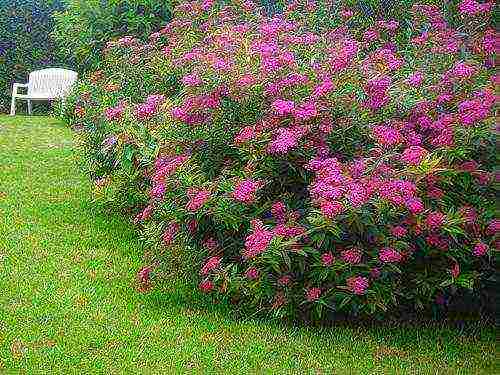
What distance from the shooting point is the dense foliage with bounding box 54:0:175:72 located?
10945 millimetres

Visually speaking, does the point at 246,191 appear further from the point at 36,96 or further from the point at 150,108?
the point at 36,96

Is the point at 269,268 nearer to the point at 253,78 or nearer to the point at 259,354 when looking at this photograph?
the point at 259,354

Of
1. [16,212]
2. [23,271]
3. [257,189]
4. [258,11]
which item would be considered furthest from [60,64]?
[257,189]

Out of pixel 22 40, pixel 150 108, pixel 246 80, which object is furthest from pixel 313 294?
pixel 22 40

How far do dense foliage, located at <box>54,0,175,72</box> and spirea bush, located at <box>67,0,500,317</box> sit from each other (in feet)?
18.1

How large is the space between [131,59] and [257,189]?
3605 millimetres

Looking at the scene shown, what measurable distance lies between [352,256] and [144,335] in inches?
49.4

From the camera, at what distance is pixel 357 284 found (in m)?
4.23

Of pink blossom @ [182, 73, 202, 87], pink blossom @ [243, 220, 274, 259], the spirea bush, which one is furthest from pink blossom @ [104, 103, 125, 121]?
pink blossom @ [243, 220, 274, 259]

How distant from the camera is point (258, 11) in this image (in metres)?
8.38

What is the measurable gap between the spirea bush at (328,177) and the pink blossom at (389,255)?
11 mm

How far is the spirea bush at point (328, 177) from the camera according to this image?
171 inches

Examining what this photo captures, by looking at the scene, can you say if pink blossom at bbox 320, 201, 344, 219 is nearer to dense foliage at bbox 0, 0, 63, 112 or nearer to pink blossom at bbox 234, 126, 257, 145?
pink blossom at bbox 234, 126, 257, 145

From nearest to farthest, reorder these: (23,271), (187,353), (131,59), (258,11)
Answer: (187,353) → (23,271) → (131,59) → (258,11)
